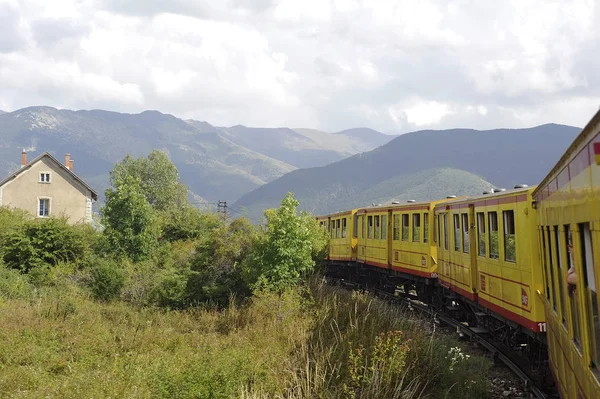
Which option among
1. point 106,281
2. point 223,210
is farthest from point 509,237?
point 223,210

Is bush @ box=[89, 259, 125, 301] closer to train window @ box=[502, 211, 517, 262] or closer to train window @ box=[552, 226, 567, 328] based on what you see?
train window @ box=[502, 211, 517, 262]

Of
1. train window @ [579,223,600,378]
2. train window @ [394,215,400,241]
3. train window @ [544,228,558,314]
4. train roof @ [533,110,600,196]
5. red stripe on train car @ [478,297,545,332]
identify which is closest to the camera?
train roof @ [533,110,600,196]

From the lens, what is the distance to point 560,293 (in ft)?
20.6

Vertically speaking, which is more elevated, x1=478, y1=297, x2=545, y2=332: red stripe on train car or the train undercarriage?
x1=478, y1=297, x2=545, y2=332: red stripe on train car

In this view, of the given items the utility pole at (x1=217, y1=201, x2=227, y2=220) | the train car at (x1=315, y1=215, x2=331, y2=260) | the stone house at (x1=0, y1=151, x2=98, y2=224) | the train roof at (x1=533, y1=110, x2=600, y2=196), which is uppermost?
the stone house at (x1=0, y1=151, x2=98, y2=224)

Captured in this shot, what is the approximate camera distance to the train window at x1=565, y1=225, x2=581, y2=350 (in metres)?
5.10

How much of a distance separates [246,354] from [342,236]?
1738 cm

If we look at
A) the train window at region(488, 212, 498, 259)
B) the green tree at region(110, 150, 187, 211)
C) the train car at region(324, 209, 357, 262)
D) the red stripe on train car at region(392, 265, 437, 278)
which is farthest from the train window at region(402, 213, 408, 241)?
the green tree at region(110, 150, 187, 211)

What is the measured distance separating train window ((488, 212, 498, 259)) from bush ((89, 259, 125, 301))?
671 inches

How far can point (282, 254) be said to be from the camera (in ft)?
61.9

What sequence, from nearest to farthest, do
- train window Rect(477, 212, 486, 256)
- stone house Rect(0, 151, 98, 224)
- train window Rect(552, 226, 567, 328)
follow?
train window Rect(552, 226, 567, 328)
train window Rect(477, 212, 486, 256)
stone house Rect(0, 151, 98, 224)

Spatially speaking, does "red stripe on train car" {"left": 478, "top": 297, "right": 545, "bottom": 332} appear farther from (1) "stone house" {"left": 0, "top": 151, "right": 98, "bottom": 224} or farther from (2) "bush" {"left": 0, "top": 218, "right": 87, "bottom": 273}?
(1) "stone house" {"left": 0, "top": 151, "right": 98, "bottom": 224}

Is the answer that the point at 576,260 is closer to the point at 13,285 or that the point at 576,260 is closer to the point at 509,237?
the point at 509,237

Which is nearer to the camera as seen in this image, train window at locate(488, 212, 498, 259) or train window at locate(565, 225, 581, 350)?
train window at locate(565, 225, 581, 350)
